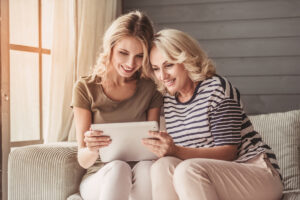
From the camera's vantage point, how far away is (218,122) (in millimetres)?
1595

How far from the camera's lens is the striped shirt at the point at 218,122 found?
159cm

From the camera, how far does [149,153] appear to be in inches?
67.6

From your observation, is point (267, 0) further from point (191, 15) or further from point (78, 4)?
point (78, 4)

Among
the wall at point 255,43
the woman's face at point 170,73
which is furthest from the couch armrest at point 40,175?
the wall at point 255,43

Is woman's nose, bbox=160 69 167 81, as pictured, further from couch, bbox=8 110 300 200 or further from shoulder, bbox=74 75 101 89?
couch, bbox=8 110 300 200

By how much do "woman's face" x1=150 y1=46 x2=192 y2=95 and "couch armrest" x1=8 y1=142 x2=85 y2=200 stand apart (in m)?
0.58

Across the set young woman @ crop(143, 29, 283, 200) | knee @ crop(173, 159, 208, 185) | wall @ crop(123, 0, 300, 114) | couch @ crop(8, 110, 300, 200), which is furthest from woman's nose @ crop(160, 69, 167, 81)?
wall @ crop(123, 0, 300, 114)

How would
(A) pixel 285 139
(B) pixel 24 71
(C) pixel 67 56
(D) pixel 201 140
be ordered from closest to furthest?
(D) pixel 201 140 → (A) pixel 285 139 → (B) pixel 24 71 → (C) pixel 67 56

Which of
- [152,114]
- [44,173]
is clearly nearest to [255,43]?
Answer: [152,114]

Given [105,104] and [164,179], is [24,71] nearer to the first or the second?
[105,104]

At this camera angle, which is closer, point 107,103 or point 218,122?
point 218,122

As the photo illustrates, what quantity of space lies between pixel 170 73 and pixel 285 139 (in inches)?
31.3

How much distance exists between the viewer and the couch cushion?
2.11 metres

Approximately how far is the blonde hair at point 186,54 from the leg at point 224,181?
1.39 ft
